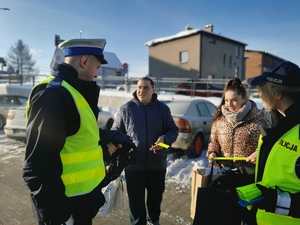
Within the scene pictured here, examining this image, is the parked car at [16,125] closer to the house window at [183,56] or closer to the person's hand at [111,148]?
the person's hand at [111,148]

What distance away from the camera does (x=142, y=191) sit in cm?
290

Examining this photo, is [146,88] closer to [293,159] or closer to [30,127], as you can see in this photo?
[30,127]

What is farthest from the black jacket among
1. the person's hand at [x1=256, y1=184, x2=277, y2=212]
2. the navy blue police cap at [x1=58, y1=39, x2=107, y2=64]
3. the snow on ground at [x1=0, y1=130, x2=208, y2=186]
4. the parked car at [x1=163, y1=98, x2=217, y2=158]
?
the parked car at [x1=163, y1=98, x2=217, y2=158]

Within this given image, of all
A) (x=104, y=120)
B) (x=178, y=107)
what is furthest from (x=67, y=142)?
(x=104, y=120)

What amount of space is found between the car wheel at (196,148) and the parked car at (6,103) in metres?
8.09

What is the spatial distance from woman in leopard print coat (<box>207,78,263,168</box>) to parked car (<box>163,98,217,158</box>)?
3278 millimetres

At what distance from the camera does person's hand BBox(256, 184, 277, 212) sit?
1423mm

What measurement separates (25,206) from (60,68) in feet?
9.47

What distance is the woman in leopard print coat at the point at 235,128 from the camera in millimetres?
2668

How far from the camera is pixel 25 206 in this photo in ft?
12.5

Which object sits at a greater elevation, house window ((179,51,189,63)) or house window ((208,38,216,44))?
house window ((208,38,216,44))

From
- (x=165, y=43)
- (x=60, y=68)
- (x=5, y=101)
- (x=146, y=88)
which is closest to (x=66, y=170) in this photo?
(x=60, y=68)

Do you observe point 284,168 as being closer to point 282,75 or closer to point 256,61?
point 282,75

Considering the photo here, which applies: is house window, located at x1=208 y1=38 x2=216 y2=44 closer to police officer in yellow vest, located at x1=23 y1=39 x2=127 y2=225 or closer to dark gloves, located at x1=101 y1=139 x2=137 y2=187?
dark gloves, located at x1=101 y1=139 x2=137 y2=187
